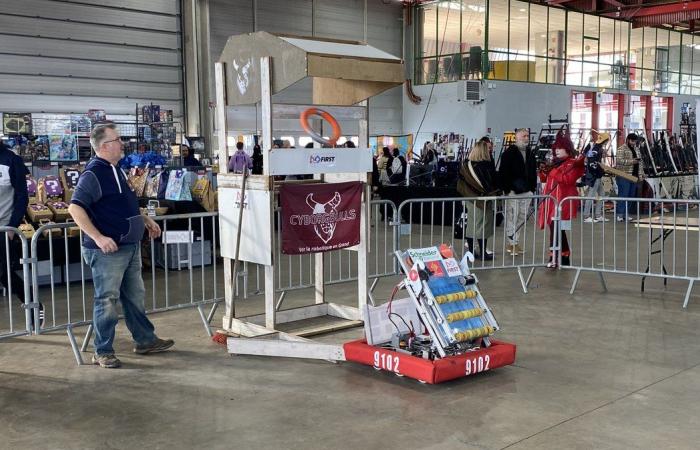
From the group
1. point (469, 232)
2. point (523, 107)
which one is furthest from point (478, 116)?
point (469, 232)

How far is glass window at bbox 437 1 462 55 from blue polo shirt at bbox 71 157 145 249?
20.3 metres

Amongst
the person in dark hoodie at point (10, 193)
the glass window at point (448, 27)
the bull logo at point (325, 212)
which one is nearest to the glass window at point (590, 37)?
the glass window at point (448, 27)

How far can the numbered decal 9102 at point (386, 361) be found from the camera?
5074 millimetres

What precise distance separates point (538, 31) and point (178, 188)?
18373mm

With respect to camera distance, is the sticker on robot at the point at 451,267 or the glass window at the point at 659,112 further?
the glass window at the point at 659,112

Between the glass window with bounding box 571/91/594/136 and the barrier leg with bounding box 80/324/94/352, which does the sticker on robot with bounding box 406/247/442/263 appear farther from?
the glass window with bounding box 571/91/594/136

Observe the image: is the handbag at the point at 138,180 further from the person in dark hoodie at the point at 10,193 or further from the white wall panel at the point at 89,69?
the white wall panel at the point at 89,69

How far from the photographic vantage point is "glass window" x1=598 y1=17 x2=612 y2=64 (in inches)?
1070

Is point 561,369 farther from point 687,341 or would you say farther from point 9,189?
point 9,189

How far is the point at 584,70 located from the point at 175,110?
14665 millimetres

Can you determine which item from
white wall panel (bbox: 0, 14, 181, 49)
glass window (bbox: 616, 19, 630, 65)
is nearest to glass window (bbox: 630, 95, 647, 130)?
glass window (bbox: 616, 19, 630, 65)

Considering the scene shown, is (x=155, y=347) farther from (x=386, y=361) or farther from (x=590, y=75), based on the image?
(x=590, y=75)

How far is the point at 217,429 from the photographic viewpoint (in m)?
4.21

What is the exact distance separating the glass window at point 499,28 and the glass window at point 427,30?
2.10 m
